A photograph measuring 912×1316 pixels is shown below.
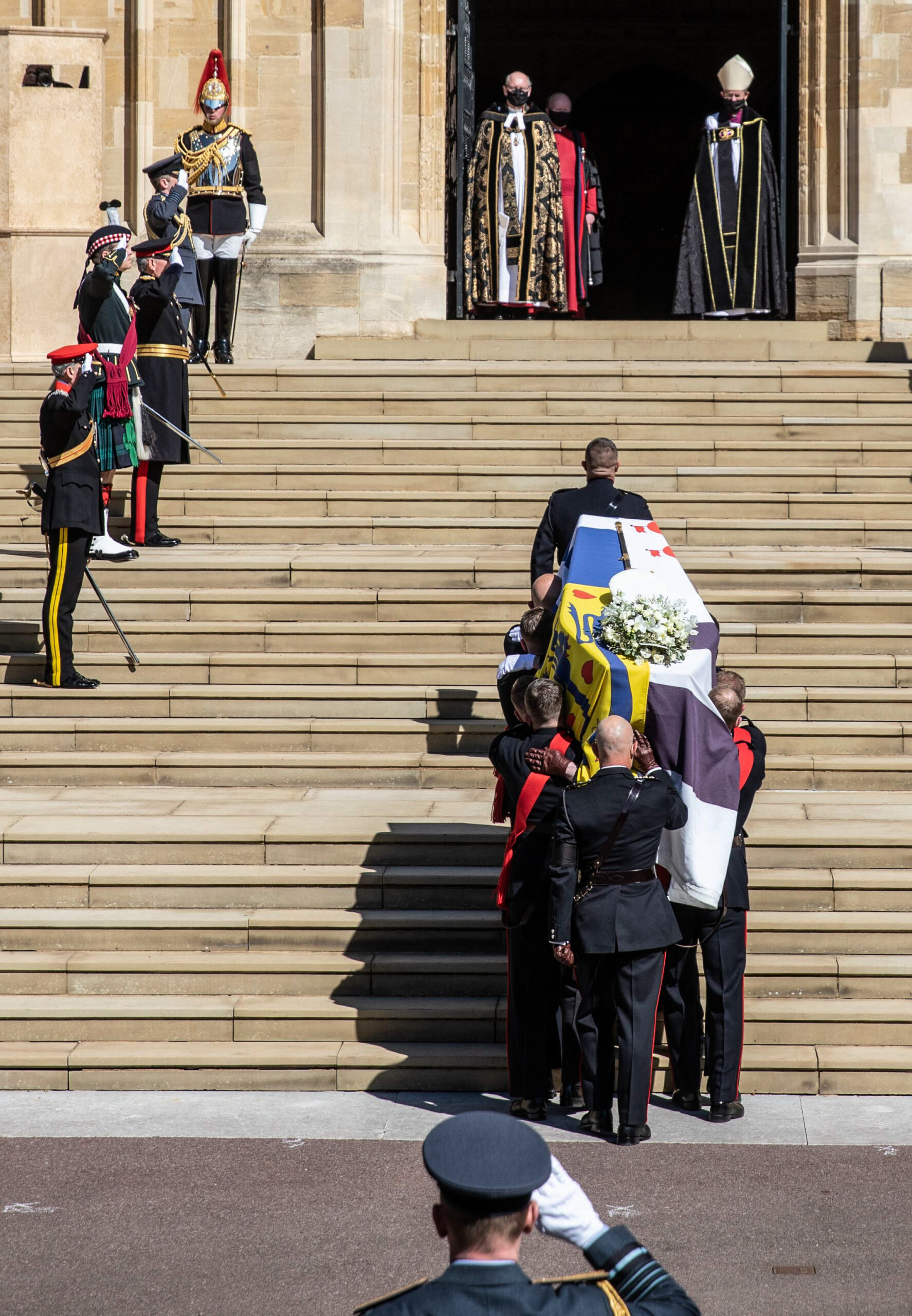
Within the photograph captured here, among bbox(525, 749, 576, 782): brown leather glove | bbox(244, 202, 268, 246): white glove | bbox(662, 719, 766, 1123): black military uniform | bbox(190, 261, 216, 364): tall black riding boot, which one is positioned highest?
bbox(244, 202, 268, 246): white glove

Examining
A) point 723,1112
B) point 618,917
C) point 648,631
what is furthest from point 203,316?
point 723,1112

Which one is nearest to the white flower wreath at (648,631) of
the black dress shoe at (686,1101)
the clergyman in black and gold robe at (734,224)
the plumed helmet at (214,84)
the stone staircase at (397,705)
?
the stone staircase at (397,705)

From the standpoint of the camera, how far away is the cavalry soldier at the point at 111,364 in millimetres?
11180

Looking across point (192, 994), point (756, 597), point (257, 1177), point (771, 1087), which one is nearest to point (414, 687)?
point (756, 597)

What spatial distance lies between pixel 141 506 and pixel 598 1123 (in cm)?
636

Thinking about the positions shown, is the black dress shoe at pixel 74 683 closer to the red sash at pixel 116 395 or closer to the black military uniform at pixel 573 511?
the red sash at pixel 116 395

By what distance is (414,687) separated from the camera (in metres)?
9.88

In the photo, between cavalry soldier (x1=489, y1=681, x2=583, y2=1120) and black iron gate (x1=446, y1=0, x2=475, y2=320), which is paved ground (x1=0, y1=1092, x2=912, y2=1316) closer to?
cavalry soldier (x1=489, y1=681, x2=583, y2=1120)

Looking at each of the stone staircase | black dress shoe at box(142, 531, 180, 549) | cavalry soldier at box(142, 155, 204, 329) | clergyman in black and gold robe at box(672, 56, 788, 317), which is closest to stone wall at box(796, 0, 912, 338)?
clergyman in black and gold robe at box(672, 56, 788, 317)

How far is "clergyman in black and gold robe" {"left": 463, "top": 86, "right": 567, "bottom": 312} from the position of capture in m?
16.8

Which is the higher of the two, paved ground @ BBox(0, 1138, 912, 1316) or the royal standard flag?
the royal standard flag

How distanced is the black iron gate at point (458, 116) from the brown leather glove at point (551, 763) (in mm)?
10927

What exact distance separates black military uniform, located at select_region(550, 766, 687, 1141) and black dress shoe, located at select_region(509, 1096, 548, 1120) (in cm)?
26

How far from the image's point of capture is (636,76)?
85.9ft
